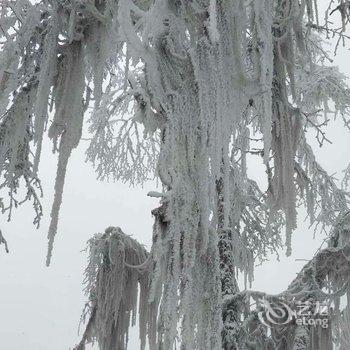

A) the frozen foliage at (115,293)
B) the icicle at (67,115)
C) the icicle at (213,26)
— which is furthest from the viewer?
the frozen foliage at (115,293)

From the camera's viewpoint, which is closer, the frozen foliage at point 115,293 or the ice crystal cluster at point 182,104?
the ice crystal cluster at point 182,104

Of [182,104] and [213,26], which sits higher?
[213,26]

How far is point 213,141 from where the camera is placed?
1872mm

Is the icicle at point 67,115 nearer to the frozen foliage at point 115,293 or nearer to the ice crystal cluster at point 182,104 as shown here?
the ice crystal cluster at point 182,104

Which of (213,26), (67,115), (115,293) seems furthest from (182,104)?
(115,293)

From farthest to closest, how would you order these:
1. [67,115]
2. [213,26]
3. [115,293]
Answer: [115,293] → [67,115] → [213,26]

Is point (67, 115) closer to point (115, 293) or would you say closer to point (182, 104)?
point (182, 104)

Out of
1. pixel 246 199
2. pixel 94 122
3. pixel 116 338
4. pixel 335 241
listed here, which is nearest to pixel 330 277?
pixel 335 241

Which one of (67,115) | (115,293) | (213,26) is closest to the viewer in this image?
(213,26)

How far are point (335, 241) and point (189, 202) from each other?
120 inches

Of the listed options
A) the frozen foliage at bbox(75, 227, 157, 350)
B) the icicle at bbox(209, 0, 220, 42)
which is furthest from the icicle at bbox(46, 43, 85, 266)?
the frozen foliage at bbox(75, 227, 157, 350)

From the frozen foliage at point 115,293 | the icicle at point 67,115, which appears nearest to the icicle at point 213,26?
the icicle at point 67,115

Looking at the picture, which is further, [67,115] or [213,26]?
[67,115]

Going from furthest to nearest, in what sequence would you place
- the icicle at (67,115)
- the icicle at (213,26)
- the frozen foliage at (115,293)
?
the frozen foliage at (115,293) < the icicle at (67,115) < the icicle at (213,26)
